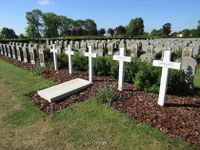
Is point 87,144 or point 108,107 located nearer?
point 87,144

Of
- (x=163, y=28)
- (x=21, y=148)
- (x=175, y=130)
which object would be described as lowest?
(x=21, y=148)

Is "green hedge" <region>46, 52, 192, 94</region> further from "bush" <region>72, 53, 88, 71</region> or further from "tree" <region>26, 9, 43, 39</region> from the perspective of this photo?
"tree" <region>26, 9, 43, 39</region>

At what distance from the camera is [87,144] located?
3889mm

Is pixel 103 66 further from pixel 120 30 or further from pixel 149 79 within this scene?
pixel 120 30

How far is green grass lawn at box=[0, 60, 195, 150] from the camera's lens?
386cm

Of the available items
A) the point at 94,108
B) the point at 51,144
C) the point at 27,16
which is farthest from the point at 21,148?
the point at 27,16


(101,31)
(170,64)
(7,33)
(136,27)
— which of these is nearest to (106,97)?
(170,64)

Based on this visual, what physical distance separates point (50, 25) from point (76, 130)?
8691 centimetres

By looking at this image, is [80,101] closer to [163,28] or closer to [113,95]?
[113,95]

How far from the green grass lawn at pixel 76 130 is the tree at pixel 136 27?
7030 cm

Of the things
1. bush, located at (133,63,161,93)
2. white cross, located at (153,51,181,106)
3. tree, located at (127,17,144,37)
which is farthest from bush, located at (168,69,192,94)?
tree, located at (127,17,144,37)

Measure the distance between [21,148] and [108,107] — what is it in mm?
2426

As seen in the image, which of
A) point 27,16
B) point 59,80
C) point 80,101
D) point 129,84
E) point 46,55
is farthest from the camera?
point 27,16

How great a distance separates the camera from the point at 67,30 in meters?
88.4
